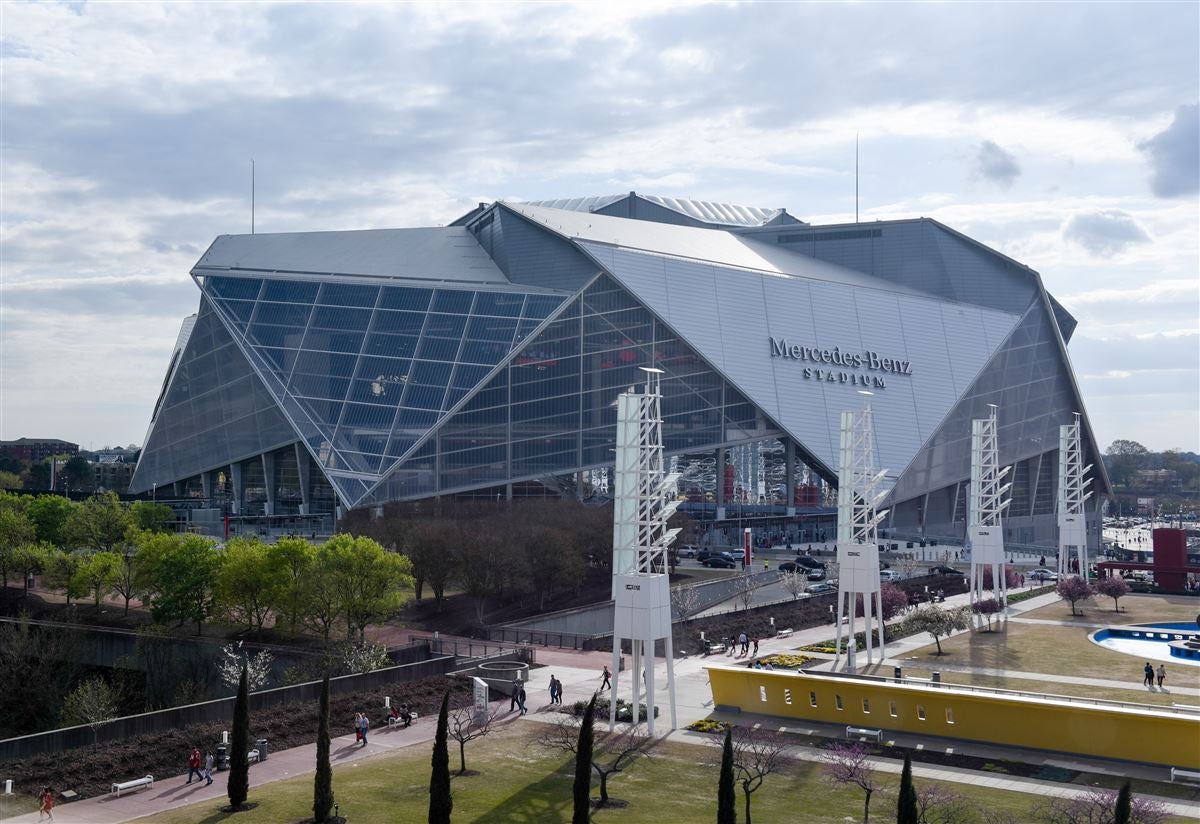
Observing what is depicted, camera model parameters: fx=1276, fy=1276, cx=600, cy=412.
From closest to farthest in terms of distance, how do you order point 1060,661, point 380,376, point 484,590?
point 1060,661 < point 484,590 < point 380,376

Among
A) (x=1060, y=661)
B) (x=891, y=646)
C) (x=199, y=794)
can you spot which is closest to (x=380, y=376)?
(x=891, y=646)

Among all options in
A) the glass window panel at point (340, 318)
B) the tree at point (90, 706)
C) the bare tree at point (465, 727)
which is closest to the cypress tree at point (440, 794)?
the bare tree at point (465, 727)

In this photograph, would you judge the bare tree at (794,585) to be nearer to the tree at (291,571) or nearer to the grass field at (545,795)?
the tree at (291,571)

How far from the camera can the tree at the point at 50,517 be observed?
263 feet

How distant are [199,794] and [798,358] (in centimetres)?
7753

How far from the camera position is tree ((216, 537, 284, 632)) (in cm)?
5525

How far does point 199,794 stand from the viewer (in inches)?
1275

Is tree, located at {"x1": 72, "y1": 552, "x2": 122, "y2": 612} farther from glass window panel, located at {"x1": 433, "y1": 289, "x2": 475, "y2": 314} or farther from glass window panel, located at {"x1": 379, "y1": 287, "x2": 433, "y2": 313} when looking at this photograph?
glass window panel, located at {"x1": 433, "y1": 289, "x2": 475, "y2": 314}

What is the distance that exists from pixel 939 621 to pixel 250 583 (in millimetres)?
29430

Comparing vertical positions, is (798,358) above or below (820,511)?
above

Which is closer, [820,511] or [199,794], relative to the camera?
[199,794]

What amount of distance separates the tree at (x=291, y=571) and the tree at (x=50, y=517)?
30.0 metres

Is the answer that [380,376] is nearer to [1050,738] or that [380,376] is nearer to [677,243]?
[677,243]

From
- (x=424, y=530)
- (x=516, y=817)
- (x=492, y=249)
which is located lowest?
(x=516, y=817)
